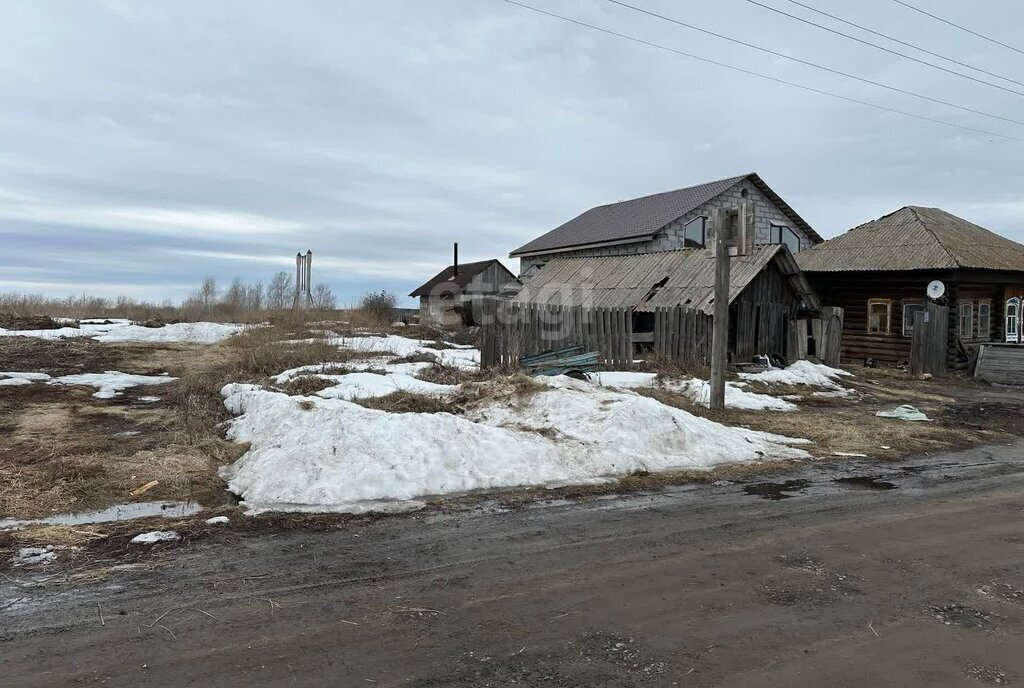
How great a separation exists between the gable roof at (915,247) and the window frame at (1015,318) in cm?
135

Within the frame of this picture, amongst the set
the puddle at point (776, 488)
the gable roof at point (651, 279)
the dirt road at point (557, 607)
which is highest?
the gable roof at point (651, 279)

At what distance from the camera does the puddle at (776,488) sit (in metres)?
6.84

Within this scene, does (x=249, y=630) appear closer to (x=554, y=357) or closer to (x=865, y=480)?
(x=865, y=480)

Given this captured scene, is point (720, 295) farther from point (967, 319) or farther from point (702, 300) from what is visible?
point (967, 319)

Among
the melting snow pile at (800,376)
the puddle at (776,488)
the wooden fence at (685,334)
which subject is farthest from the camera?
the wooden fence at (685,334)

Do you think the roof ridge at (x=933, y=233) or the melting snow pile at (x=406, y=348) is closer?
the melting snow pile at (x=406, y=348)

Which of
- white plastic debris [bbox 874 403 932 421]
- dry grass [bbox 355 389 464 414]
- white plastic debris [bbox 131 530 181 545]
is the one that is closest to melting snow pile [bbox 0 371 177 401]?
dry grass [bbox 355 389 464 414]

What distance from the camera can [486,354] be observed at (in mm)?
15469

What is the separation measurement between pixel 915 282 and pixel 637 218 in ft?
48.1

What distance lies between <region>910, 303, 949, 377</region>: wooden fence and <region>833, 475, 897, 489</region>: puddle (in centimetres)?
1541

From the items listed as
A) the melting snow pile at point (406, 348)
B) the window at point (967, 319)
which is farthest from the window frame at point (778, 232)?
the melting snow pile at point (406, 348)

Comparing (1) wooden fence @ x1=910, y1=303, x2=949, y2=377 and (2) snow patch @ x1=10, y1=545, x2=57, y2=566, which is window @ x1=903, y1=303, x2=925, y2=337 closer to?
(1) wooden fence @ x1=910, y1=303, x2=949, y2=377

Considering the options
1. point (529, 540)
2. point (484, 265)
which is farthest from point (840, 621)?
point (484, 265)

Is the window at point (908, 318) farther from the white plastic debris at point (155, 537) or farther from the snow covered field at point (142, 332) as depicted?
the snow covered field at point (142, 332)
